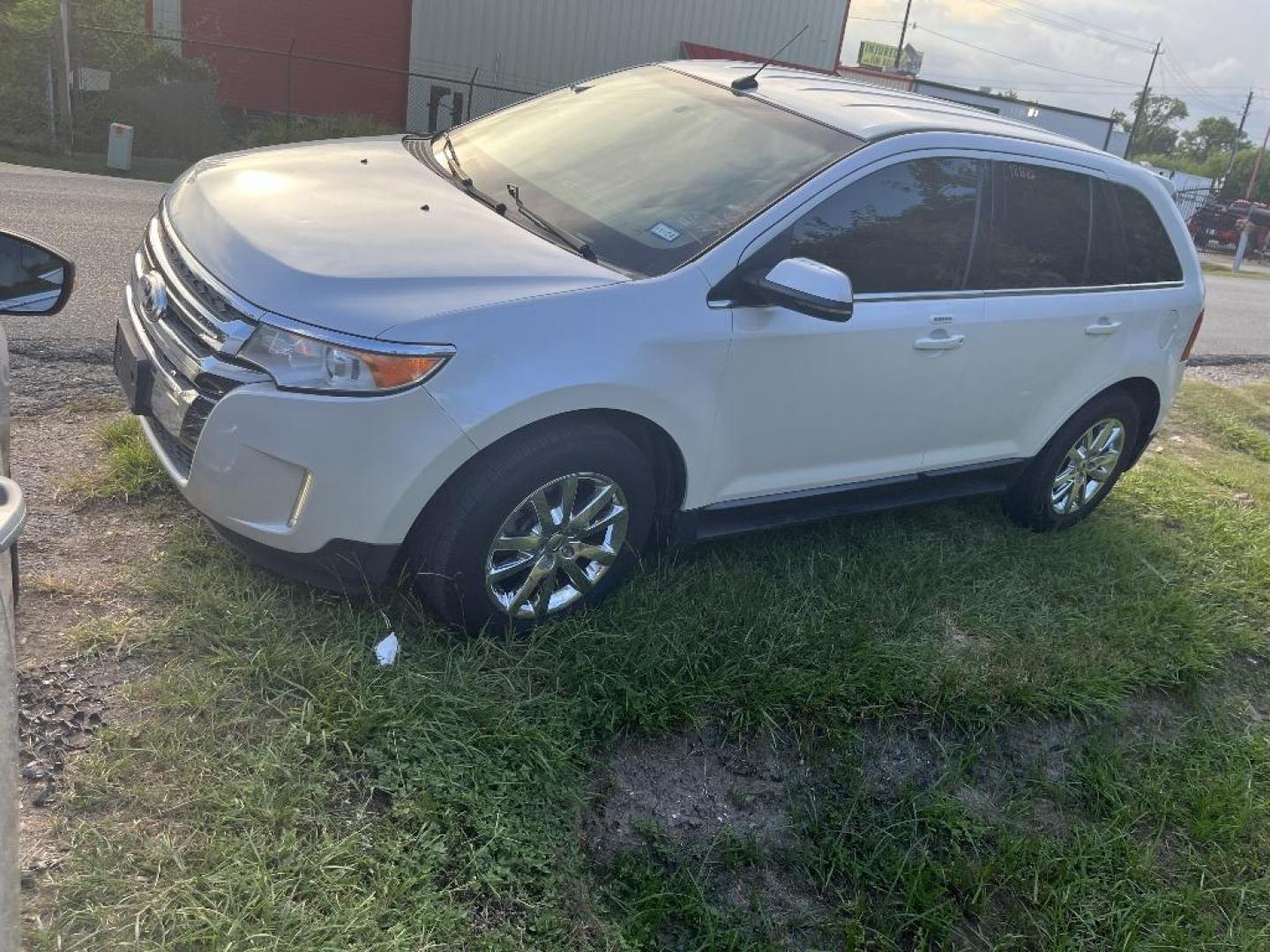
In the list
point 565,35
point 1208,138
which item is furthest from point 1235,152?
point 565,35

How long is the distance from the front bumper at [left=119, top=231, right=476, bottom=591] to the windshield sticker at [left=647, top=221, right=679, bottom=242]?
109cm

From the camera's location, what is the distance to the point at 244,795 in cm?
255

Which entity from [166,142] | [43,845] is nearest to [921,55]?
[166,142]

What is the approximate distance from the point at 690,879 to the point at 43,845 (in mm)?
1565

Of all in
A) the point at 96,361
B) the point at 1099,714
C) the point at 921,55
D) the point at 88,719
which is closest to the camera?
the point at 88,719

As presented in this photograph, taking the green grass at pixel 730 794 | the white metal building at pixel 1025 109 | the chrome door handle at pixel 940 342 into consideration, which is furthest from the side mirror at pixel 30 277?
the white metal building at pixel 1025 109

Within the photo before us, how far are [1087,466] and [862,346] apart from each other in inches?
77.5

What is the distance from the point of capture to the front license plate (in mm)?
3309

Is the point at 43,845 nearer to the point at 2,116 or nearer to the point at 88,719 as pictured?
the point at 88,719

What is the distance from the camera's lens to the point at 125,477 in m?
3.85

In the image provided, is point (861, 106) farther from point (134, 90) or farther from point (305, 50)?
point (305, 50)

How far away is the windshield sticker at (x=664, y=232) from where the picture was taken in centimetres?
358

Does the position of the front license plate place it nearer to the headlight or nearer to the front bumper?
the front bumper

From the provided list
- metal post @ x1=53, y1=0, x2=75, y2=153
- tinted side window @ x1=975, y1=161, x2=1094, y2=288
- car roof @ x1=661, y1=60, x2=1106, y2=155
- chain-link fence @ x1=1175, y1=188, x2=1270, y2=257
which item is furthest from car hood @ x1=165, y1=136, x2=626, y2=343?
chain-link fence @ x1=1175, y1=188, x2=1270, y2=257
